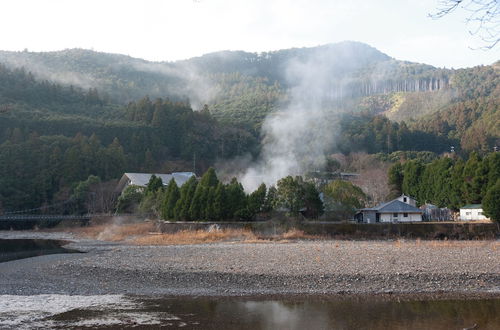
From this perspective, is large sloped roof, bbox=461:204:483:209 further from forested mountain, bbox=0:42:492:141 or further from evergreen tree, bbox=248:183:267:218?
forested mountain, bbox=0:42:492:141

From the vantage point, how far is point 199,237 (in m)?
33.9

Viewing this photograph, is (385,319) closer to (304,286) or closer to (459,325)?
(459,325)

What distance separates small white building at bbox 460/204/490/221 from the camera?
39566 mm

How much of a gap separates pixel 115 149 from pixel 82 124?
18.7 meters

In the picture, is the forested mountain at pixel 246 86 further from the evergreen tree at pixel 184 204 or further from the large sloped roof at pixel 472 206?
the large sloped roof at pixel 472 206

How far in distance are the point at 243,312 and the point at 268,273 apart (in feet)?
15.8

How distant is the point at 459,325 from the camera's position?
12.4 m

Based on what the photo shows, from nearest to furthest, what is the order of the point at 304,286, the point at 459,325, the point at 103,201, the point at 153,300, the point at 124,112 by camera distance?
the point at 459,325
the point at 153,300
the point at 304,286
the point at 103,201
the point at 124,112

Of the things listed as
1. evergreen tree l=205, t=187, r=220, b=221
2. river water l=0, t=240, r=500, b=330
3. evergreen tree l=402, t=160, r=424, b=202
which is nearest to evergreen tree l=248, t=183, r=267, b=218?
evergreen tree l=205, t=187, r=220, b=221

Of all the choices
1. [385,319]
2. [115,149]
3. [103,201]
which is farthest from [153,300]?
[115,149]

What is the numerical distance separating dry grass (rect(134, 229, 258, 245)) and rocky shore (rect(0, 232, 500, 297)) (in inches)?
320

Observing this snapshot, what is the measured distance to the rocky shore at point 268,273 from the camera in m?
16.3

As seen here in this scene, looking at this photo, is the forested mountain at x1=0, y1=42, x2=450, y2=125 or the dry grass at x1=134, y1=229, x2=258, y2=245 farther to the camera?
the forested mountain at x1=0, y1=42, x2=450, y2=125

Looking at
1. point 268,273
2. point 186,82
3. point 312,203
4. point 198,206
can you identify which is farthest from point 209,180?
point 186,82
